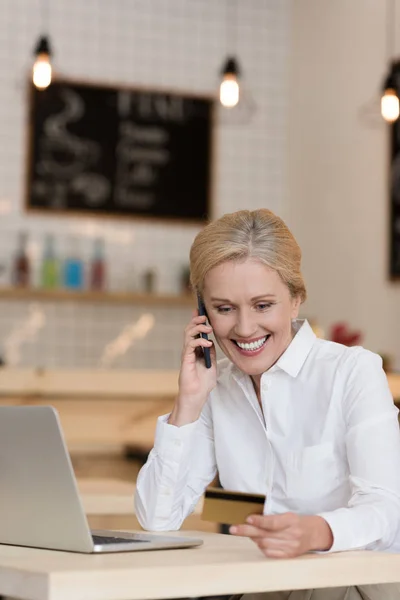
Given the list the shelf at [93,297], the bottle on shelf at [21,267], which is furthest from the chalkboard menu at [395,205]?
the bottle on shelf at [21,267]

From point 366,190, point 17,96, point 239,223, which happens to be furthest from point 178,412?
point 17,96

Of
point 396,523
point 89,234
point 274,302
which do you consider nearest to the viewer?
point 396,523

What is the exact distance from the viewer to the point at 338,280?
572 cm

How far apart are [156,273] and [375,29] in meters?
1.82

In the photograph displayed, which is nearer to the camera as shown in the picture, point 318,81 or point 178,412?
point 178,412

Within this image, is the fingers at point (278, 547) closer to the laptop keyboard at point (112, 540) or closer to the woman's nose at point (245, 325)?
the laptop keyboard at point (112, 540)

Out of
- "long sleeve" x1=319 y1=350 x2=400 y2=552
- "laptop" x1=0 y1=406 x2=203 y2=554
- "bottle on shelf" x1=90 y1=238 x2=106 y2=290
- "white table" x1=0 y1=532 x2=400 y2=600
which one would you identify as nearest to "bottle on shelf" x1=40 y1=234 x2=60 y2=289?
"bottle on shelf" x1=90 y1=238 x2=106 y2=290

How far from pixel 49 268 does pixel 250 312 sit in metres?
3.95

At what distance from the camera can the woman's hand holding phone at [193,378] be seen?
1.94 metres

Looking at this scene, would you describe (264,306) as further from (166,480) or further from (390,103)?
(390,103)

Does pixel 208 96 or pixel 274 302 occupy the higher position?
pixel 208 96

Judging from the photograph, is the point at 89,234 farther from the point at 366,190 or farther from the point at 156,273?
the point at 366,190

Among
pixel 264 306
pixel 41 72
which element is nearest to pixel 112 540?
pixel 264 306

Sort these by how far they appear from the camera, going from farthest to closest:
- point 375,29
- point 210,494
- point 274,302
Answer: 1. point 375,29
2. point 210,494
3. point 274,302
